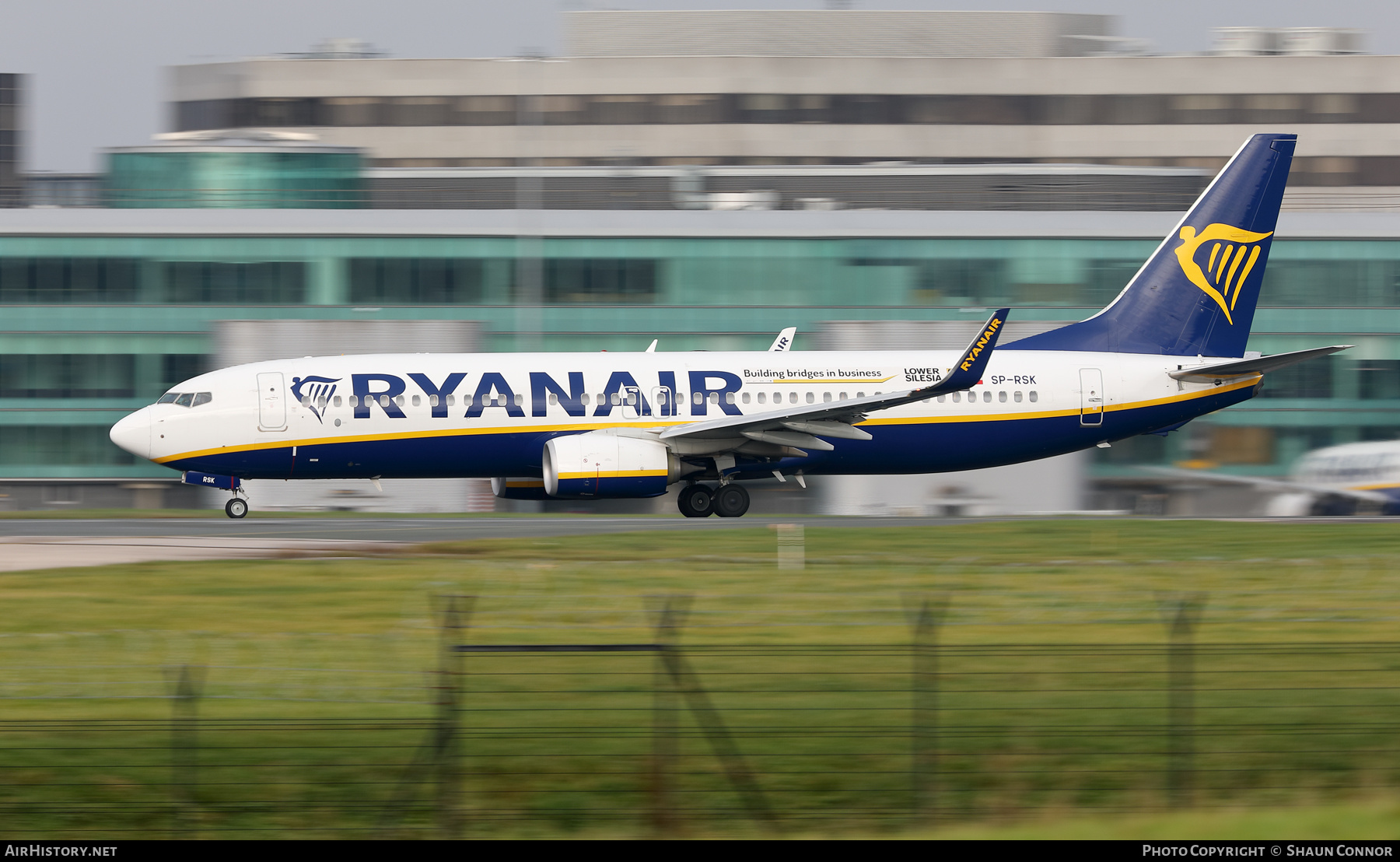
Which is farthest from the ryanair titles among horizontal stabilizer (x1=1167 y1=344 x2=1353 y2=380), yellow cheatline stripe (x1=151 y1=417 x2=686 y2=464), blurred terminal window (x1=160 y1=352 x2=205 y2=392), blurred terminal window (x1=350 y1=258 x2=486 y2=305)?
blurred terminal window (x1=160 y1=352 x2=205 y2=392)

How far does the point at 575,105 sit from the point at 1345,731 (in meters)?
78.8

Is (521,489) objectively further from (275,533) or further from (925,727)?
(925,727)

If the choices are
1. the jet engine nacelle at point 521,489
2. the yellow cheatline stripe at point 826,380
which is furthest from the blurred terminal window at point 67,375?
the yellow cheatline stripe at point 826,380

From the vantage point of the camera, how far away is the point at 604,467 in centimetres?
3019

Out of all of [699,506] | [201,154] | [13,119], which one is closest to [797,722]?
[699,506]

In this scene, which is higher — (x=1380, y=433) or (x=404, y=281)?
(x=404, y=281)

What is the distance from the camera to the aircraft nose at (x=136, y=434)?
31.8 m

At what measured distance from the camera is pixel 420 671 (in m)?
13.1

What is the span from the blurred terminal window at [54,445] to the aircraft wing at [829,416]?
24700mm

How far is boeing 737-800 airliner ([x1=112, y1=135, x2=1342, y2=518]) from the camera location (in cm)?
3119

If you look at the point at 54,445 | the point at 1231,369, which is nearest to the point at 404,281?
the point at 54,445

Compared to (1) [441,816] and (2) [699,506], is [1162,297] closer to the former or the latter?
(2) [699,506]

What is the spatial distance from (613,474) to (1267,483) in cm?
2219

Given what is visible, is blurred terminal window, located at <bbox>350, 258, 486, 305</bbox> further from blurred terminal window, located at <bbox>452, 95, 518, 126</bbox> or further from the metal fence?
blurred terminal window, located at <bbox>452, 95, 518, 126</bbox>
